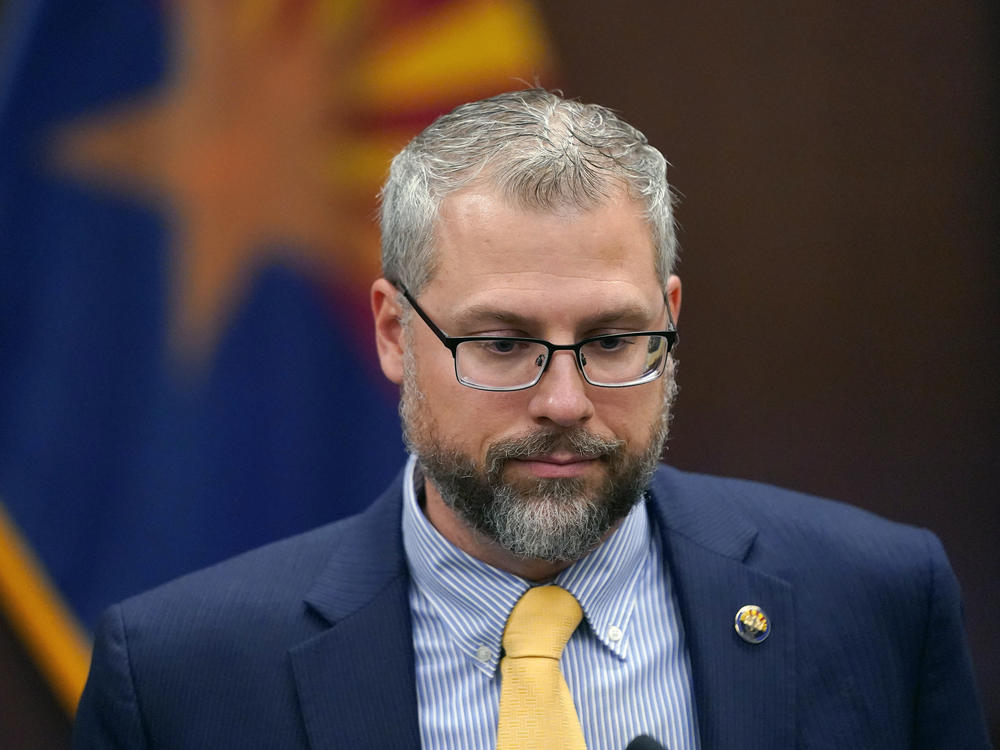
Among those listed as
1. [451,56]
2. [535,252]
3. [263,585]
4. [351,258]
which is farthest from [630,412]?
[451,56]

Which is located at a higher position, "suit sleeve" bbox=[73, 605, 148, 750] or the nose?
the nose

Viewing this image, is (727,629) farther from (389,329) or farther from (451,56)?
(451,56)

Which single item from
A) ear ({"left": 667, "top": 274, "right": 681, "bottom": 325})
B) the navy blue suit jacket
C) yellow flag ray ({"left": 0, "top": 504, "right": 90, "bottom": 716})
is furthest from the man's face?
yellow flag ray ({"left": 0, "top": 504, "right": 90, "bottom": 716})

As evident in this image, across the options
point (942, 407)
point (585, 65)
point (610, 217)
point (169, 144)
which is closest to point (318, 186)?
point (169, 144)

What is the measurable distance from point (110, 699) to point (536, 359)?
828 millimetres

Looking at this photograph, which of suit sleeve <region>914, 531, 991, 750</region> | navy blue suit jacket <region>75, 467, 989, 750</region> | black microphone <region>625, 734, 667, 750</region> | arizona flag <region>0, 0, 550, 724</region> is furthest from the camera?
arizona flag <region>0, 0, 550, 724</region>

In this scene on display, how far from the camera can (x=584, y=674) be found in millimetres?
1599

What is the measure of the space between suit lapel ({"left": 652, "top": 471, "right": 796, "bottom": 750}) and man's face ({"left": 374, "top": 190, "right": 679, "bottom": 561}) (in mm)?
198

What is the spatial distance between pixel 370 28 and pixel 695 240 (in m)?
0.91

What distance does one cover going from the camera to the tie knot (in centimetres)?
158

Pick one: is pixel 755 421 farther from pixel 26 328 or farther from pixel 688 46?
pixel 26 328

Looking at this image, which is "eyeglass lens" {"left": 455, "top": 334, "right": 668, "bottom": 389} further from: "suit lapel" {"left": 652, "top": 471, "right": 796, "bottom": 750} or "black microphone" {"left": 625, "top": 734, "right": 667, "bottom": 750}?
"black microphone" {"left": 625, "top": 734, "right": 667, "bottom": 750}

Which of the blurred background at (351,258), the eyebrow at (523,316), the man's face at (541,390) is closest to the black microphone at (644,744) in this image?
the man's face at (541,390)

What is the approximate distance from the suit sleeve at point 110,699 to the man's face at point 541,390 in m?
0.55
